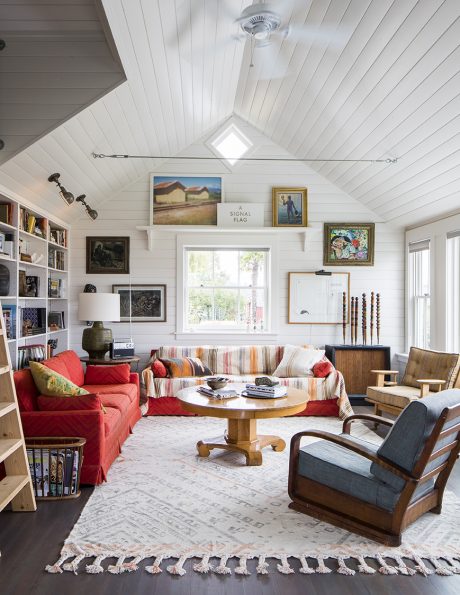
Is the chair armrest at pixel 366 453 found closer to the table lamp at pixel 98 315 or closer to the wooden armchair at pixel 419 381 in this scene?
the wooden armchair at pixel 419 381

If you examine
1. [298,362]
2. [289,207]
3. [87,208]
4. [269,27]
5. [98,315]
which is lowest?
[298,362]

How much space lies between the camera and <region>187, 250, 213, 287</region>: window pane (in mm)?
6918

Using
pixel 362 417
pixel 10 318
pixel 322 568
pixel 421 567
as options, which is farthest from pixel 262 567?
pixel 10 318

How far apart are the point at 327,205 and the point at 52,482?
4994mm

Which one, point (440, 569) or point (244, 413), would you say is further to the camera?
point (244, 413)

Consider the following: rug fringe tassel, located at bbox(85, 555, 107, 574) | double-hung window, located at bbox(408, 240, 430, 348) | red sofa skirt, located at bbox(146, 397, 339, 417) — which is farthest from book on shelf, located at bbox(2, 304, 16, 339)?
double-hung window, located at bbox(408, 240, 430, 348)

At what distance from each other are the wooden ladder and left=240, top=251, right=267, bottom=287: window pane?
13.7ft

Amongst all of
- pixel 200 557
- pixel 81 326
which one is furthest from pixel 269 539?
pixel 81 326

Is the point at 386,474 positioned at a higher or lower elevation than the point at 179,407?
higher

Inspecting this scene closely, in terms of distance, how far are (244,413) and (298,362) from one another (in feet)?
7.63

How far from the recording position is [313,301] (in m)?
6.77

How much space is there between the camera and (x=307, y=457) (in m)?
3.19

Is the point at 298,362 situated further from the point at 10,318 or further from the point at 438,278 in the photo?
the point at 10,318

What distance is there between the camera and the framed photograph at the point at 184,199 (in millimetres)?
6699
